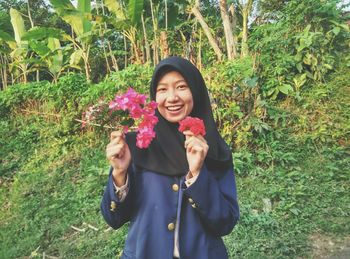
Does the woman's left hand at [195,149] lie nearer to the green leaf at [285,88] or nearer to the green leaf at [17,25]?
the green leaf at [285,88]

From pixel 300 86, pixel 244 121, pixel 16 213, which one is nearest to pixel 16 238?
pixel 16 213

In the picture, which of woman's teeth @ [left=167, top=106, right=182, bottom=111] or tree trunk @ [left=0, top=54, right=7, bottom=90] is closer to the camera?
woman's teeth @ [left=167, top=106, right=182, bottom=111]

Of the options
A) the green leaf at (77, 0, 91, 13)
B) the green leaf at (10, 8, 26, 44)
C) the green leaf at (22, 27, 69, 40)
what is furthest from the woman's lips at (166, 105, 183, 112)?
the green leaf at (10, 8, 26, 44)

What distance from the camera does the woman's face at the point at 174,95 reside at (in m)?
1.47

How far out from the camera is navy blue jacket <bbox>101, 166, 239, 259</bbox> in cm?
137

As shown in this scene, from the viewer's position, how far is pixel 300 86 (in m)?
5.34

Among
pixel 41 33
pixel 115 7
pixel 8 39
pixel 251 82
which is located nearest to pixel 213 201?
pixel 251 82

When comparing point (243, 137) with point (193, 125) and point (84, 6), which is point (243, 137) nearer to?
point (193, 125)

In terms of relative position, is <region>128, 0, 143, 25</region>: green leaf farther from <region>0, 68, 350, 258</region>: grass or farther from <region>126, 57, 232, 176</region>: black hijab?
<region>126, 57, 232, 176</region>: black hijab

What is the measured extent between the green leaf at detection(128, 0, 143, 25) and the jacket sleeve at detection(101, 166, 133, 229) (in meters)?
5.07

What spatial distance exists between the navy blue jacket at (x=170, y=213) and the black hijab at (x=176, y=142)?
0.05 m

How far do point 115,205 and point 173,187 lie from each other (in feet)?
0.78

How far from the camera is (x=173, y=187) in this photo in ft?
4.74

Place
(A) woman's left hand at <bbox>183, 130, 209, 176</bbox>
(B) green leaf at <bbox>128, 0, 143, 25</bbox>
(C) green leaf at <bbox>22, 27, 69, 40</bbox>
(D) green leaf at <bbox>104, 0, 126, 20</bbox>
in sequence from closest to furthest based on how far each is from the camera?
(A) woman's left hand at <bbox>183, 130, 209, 176</bbox>, (B) green leaf at <bbox>128, 0, 143, 25</bbox>, (D) green leaf at <bbox>104, 0, 126, 20</bbox>, (C) green leaf at <bbox>22, 27, 69, 40</bbox>
